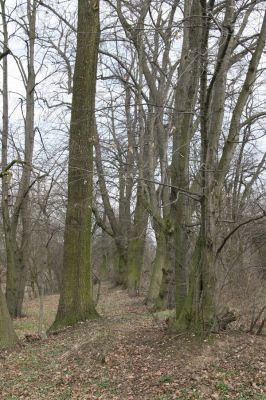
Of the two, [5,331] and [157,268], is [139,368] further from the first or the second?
[157,268]

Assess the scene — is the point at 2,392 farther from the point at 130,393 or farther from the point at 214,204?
the point at 214,204

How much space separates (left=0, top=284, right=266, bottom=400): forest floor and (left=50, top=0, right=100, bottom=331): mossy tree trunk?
155cm

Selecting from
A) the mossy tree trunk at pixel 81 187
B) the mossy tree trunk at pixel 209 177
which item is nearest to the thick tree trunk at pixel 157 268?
the mossy tree trunk at pixel 81 187

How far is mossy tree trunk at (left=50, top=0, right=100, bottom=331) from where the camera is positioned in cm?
1086

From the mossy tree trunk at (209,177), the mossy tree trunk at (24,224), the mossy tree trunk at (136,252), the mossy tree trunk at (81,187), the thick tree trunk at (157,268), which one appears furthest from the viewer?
the mossy tree trunk at (136,252)

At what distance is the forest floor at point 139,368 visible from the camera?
20.8 ft

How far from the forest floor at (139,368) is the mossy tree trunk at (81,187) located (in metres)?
1.55

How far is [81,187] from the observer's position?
1101 centimetres

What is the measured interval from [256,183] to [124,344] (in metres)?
12.2

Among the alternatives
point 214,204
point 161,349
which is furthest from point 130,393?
point 214,204

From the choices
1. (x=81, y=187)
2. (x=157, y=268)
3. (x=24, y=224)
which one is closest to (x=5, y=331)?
(x=81, y=187)

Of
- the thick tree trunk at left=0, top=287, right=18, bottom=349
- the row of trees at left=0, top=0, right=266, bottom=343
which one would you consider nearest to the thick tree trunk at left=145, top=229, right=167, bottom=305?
the row of trees at left=0, top=0, right=266, bottom=343

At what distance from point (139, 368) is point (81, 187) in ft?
15.9

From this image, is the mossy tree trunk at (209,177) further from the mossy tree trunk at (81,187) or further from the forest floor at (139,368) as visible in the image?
the mossy tree trunk at (81,187)
